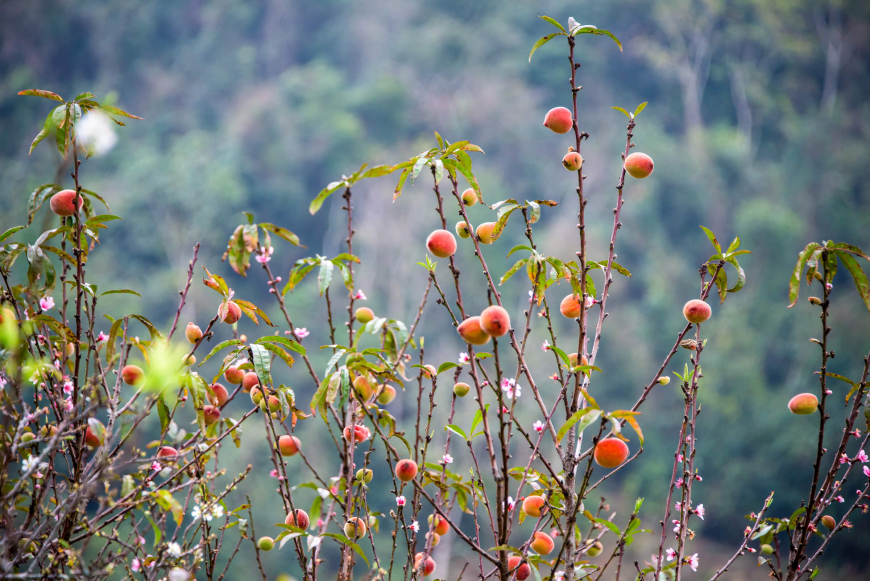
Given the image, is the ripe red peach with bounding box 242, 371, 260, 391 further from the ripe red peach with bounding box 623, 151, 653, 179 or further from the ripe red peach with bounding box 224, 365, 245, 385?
the ripe red peach with bounding box 623, 151, 653, 179

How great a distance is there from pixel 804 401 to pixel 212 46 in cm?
1687

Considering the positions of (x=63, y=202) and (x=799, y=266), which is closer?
(x=799, y=266)

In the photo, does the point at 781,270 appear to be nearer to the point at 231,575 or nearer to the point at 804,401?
the point at 231,575

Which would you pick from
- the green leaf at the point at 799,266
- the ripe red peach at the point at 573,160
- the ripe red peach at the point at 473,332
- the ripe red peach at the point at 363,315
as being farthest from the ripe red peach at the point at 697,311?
the ripe red peach at the point at 363,315

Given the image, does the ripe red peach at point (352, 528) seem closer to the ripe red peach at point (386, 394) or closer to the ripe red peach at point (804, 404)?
the ripe red peach at point (386, 394)

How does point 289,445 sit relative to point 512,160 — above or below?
below

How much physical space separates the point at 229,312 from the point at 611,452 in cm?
52

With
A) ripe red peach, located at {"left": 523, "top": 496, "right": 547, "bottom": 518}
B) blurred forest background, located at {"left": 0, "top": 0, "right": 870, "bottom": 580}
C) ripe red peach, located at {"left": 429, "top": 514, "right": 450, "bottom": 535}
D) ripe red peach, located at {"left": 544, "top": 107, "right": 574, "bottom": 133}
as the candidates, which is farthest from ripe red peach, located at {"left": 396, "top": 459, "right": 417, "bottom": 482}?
blurred forest background, located at {"left": 0, "top": 0, "right": 870, "bottom": 580}

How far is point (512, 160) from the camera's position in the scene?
13.1m

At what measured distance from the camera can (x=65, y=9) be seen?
1422 centimetres

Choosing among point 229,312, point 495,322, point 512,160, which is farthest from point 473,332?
point 512,160

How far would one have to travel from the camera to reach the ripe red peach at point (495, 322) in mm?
612

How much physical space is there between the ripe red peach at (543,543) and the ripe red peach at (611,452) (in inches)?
9.3

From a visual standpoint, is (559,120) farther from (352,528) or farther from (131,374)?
(131,374)
